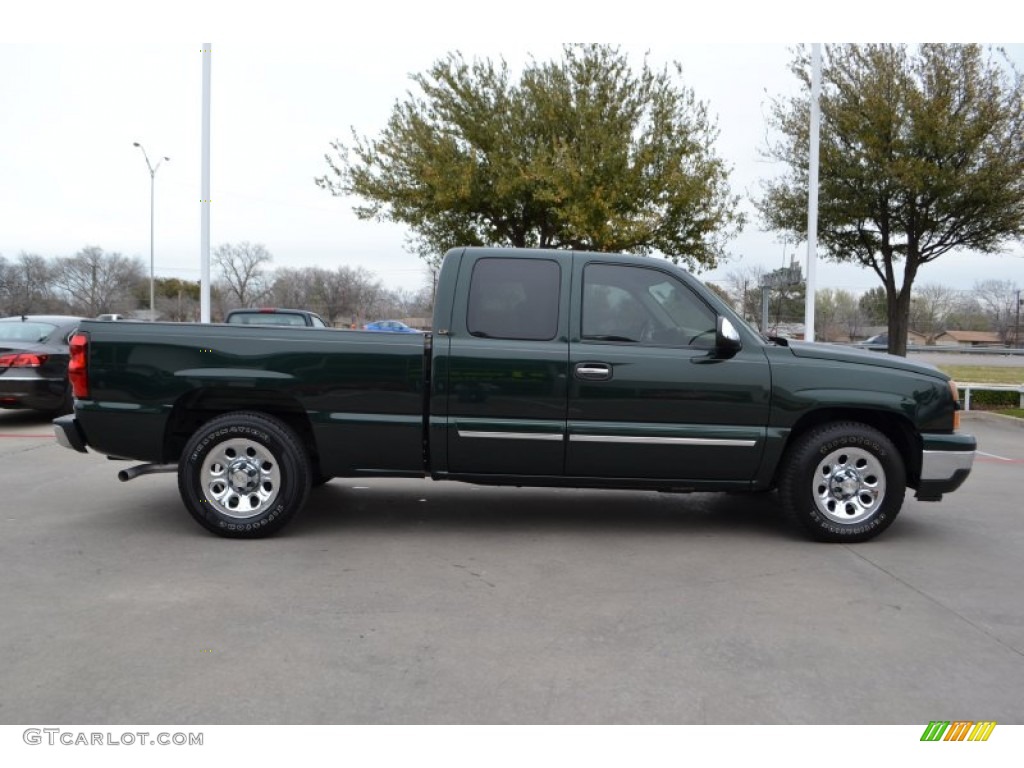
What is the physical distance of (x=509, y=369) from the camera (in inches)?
210

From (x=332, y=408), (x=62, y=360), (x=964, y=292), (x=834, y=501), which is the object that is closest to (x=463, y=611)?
(x=332, y=408)

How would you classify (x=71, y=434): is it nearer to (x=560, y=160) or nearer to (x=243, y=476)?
(x=243, y=476)

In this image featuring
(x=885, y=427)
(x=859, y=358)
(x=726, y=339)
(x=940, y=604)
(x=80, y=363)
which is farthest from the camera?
(x=885, y=427)

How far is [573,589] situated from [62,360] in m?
8.89

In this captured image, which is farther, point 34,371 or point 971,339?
point 971,339

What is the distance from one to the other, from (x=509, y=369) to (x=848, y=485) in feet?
8.08

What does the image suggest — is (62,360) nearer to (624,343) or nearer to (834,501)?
(624,343)

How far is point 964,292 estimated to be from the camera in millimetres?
35938

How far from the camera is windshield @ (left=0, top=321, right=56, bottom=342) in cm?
1083

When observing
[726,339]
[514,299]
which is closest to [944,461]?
[726,339]

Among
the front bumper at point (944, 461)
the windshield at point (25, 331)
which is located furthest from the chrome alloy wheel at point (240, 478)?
the windshield at point (25, 331)

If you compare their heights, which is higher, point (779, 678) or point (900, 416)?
point (900, 416)

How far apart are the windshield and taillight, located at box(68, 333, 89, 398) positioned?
631 cm

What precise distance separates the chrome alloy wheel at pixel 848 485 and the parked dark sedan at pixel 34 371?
950cm
